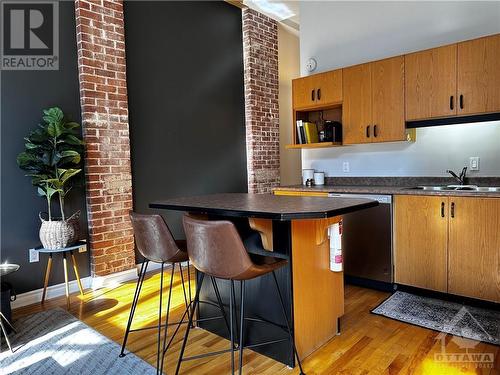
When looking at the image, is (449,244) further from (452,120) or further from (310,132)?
(310,132)

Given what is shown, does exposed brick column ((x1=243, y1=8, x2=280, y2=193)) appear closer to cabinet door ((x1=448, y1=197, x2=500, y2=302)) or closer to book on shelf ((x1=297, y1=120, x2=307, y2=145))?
book on shelf ((x1=297, y1=120, x2=307, y2=145))

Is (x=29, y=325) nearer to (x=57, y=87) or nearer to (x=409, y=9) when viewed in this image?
(x=57, y=87)

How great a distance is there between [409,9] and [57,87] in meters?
3.41

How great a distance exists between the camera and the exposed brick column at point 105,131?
3408 mm

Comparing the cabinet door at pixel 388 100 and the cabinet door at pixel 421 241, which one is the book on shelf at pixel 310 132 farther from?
the cabinet door at pixel 421 241

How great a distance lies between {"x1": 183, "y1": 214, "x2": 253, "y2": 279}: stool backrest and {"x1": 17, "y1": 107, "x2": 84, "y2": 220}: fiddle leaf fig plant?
179 centimetres

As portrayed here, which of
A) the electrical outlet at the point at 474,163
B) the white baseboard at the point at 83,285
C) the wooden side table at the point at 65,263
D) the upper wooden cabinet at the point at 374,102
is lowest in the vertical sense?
the white baseboard at the point at 83,285

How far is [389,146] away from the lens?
3676 millimetres

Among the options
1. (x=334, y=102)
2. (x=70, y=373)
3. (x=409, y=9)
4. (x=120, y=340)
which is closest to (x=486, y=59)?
(x=409, y=9)

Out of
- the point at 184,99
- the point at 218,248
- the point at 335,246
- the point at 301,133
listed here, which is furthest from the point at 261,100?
the point at 218,248

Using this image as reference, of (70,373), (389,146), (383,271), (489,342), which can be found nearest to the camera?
(70,373)

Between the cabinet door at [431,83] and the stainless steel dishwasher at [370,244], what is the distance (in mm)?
833

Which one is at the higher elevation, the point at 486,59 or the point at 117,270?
the point at 486,59

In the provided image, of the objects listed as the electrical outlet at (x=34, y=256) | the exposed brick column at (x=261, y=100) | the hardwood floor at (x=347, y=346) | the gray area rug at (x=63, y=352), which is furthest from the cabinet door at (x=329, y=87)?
the electrical outlet at (x=34, y=256)
